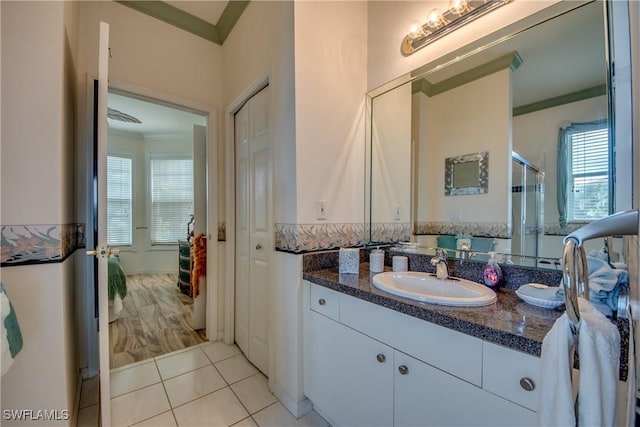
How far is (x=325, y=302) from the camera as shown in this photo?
4.37ft

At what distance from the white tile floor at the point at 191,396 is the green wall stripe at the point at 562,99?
6.15 feet

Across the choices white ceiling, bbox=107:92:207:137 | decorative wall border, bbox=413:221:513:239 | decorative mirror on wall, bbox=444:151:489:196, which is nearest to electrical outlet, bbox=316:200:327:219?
decorative wall border, bbox=413:221:513:239

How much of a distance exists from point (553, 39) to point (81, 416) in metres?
3.07

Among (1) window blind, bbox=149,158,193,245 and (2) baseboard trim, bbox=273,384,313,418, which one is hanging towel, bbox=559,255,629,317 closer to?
(2) baseboard trim, bbox=273,384,313,418

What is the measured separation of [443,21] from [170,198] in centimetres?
519

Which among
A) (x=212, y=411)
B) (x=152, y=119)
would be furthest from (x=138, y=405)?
(x=152, y=119)

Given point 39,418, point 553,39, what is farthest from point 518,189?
point 39,418

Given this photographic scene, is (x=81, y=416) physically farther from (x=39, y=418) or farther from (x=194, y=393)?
(x=194, y=393)

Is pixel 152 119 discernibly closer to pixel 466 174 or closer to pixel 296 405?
pixel 296 405

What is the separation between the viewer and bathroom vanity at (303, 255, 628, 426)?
711mm

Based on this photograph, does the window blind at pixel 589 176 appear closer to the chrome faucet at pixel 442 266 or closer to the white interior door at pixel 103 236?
the chrome faucet at pixel 442 266

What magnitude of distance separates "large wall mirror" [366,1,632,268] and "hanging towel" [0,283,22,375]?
1774 mm

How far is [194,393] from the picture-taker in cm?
166

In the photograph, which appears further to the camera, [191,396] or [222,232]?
[222,232]
